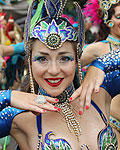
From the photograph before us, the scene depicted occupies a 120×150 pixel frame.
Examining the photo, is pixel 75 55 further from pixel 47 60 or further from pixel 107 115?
pixel 107 115

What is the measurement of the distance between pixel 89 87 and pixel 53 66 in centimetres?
26

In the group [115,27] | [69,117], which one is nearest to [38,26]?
[69,117]

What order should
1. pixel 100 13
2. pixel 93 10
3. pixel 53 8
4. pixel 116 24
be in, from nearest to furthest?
pixel 53 8, pixel 116 24, pixel 100 13, pixel 93 10

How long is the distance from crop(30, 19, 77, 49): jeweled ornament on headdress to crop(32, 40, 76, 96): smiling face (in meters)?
0.03

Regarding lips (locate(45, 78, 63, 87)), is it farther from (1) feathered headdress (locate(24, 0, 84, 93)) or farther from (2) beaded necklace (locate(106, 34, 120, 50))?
(2) beaded necklace (locate(106, 34, 120, 50))

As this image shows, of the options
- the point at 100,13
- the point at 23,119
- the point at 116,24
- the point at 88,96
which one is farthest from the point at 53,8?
the point at 100,13

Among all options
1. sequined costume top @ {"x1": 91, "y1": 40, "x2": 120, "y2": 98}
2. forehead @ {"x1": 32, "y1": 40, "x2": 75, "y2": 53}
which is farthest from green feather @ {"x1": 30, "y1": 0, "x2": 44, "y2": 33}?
sequined costume top @ {"x1": 91, "y1": 40, "x2": 120, "y2": 98}

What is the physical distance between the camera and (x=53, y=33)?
1.73 meters

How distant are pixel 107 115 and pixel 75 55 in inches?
18.6

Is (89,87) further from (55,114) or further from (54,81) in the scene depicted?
(55,114)

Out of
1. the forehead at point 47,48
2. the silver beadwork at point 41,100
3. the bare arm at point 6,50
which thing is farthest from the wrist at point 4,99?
the bare arm at point 6,50

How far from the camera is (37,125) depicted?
1743mm

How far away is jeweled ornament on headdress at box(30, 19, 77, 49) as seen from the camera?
171 centimetres

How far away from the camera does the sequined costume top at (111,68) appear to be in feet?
5.72
